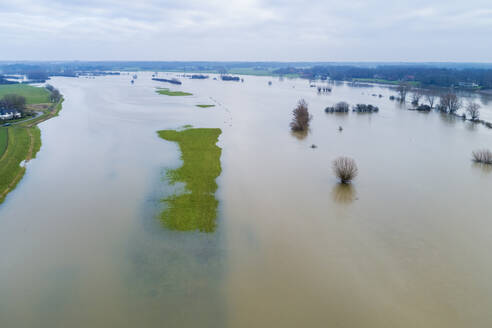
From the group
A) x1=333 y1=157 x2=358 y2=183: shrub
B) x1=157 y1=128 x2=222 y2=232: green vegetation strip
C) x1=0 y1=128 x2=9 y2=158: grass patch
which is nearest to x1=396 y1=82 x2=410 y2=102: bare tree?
x1=157 y1=128 x2=222 y2=232: green vegetation strip

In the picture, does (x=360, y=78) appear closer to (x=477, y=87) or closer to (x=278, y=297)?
(x=477, y=87)

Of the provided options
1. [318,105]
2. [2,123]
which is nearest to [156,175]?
[2,123]

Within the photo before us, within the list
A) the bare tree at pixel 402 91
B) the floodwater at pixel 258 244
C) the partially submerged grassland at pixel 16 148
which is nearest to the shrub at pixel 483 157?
the floodwater at pixel 258 244

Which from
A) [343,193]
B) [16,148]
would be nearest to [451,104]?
[343,193]

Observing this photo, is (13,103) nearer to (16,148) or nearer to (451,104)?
(16,148)

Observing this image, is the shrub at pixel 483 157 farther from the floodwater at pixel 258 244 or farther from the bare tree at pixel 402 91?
the bare tree at pixel 402 91

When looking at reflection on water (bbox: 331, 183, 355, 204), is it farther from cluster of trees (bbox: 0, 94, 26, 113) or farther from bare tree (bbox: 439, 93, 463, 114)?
cluster of trees (bbox: 0, 94, 26, 113)
